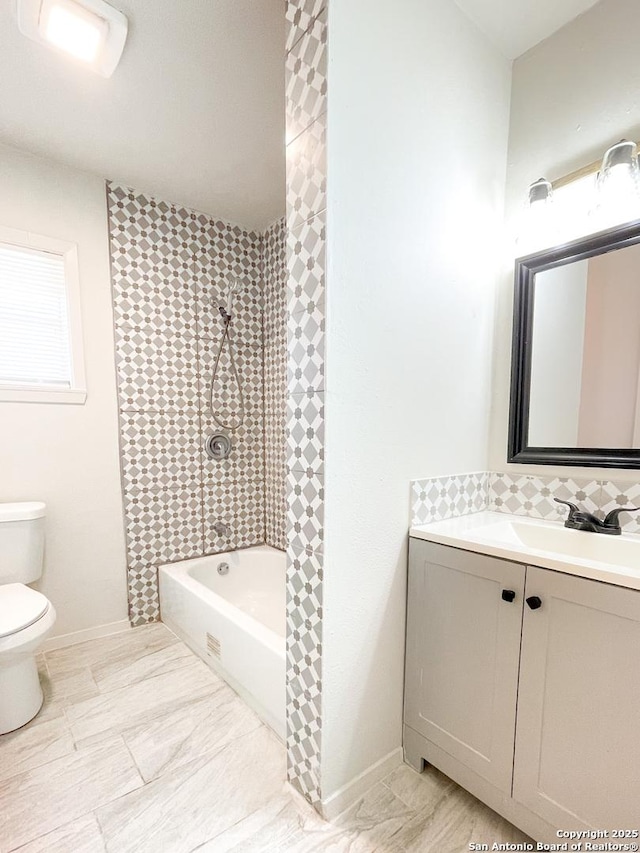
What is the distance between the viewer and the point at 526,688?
1040 millimetres

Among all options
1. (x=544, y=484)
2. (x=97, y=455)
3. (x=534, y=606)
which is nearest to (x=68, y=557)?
(x=97, y=455)

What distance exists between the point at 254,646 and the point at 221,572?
3.24 feet

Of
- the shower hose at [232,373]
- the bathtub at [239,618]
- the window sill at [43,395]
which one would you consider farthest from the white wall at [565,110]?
the window sill at [43,395]

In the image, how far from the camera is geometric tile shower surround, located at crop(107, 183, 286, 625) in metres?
2.19

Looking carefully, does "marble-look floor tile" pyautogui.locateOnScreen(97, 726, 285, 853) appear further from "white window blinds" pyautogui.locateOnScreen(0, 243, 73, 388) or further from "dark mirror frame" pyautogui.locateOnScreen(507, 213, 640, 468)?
"white window blinds" pyautogui.locateOnScreen(0, 243, 73, 388)

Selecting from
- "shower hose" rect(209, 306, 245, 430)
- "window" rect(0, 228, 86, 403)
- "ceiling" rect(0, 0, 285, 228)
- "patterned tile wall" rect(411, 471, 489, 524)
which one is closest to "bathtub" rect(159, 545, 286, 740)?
"patterned tile wall" rect(411, 471, 489, 524)

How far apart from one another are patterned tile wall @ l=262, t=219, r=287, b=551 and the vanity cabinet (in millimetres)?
1405

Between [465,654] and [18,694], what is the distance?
1.70 m

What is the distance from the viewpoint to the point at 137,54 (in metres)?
1.39

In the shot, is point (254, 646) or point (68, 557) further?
point (68, 557)

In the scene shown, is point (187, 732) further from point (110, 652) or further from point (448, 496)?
point (448, 496)

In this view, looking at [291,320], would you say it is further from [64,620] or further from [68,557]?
[64,620]

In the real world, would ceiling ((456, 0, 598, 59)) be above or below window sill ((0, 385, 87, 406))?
above

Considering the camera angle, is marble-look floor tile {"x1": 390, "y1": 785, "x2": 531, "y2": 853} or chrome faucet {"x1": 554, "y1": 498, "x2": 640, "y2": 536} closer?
marble-look floor tile {"x1": 390, "y1": 785, "x2": 531, "y2": 853}
